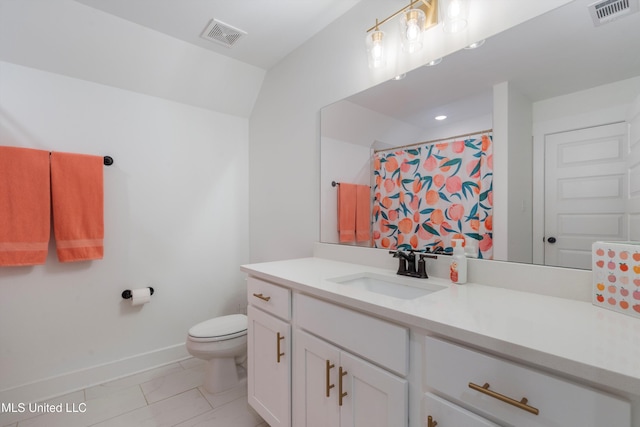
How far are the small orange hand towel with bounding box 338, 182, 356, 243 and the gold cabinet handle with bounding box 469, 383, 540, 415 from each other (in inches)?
46.1

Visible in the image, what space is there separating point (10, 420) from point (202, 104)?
7.97 ft

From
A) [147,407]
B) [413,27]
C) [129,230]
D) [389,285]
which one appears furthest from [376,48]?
[147,407]

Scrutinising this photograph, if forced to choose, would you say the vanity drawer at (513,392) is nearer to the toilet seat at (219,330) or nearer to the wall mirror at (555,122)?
the wall mirror at (555,122)

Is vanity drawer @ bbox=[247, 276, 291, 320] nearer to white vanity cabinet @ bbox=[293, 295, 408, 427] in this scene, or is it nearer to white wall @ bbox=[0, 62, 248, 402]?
white vanity cabinet @ bbox=[293, 295, 408, 427]

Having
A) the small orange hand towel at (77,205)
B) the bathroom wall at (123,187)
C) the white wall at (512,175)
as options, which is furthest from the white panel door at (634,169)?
the small orange hand towel at (77,205)

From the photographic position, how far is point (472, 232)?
1276 millimetres

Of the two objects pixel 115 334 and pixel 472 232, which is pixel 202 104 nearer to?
pixel 115 334

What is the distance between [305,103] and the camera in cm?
215

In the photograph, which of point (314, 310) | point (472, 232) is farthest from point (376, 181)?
point (314, 310)

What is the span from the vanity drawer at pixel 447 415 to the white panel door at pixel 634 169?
764 mm

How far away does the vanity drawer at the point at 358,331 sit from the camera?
0.89m

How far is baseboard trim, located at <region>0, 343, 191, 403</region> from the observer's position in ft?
6.02

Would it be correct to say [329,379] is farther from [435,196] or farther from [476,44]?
[476,44]

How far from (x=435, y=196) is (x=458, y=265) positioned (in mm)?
363
